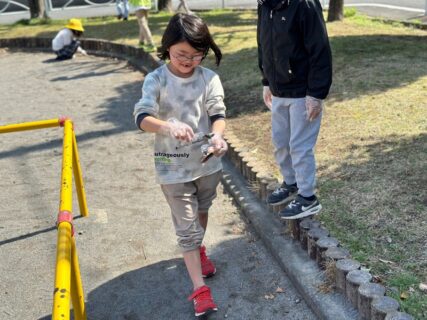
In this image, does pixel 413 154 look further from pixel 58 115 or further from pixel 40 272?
pixel 58 115

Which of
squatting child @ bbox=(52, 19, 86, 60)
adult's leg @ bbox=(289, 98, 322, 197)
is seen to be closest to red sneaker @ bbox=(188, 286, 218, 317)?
adult's leg @ bbox=(289, 98, 322, 197)

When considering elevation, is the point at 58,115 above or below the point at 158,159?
below

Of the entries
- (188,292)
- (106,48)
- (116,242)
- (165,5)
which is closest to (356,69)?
(116,242)

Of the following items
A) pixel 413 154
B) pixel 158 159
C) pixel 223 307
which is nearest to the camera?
pixel 158 159

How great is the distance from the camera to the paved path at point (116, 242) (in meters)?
3.11

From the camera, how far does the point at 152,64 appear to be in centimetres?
859

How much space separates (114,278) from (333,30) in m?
6.54

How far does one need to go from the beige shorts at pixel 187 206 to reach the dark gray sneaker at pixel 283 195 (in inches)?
28.4

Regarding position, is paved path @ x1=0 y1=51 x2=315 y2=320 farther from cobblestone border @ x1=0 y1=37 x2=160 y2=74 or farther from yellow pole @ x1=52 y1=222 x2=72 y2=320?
cobblestone border @ x1=0 y1=37 x2=160 y2=74

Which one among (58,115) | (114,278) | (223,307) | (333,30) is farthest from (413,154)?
(333,30)

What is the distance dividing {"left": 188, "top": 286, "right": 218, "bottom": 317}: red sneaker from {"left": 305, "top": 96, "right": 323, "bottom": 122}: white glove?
1043 mm

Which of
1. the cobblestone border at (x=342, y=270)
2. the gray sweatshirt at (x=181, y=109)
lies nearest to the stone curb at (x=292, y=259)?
the cobblestone border at (x=342, y=270)

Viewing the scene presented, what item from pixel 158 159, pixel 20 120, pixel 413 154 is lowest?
pixel 20 120

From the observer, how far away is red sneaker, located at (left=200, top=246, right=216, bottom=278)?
332 cm
